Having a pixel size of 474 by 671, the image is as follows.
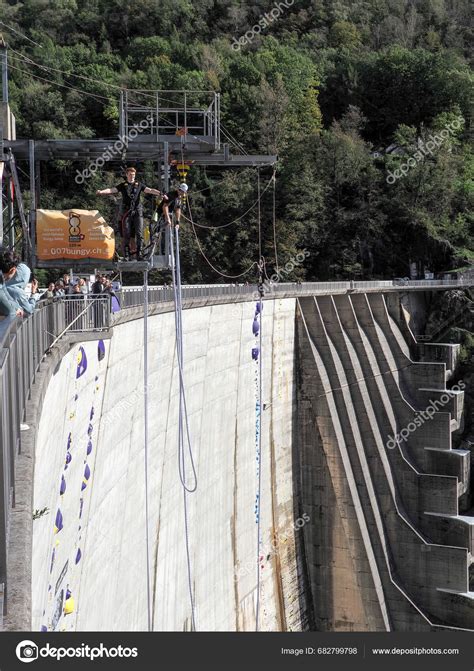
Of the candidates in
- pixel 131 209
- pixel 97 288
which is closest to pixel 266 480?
pixel 97 288

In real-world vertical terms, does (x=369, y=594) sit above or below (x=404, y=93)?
below

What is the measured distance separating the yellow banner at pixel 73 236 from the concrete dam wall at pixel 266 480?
4.68 feet

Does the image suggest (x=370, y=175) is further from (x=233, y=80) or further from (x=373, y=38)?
(x=373, y=38)

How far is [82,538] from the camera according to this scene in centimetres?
1116

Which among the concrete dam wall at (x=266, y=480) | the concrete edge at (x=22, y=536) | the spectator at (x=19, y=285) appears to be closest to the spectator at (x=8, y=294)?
the spectator at (x=19, y=285)

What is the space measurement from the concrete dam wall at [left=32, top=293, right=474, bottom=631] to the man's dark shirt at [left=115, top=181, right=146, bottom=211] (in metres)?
2.29

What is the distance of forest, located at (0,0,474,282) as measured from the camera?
54875 mm

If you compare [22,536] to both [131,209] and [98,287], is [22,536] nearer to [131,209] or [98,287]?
[131,209]

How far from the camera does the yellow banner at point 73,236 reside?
13.8 meters

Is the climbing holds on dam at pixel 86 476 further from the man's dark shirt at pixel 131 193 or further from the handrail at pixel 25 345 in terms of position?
the man's dark shirt at pixel 131 193

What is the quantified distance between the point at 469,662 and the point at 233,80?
6646 cm

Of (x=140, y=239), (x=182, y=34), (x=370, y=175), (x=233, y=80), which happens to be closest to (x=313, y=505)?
(x=140, y=239)

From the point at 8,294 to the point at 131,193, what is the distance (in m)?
5.16

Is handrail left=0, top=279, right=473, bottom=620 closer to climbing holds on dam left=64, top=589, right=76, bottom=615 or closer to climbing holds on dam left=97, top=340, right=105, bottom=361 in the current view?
climbing holds on dam left=97, top=340, right=105, bottom=361
